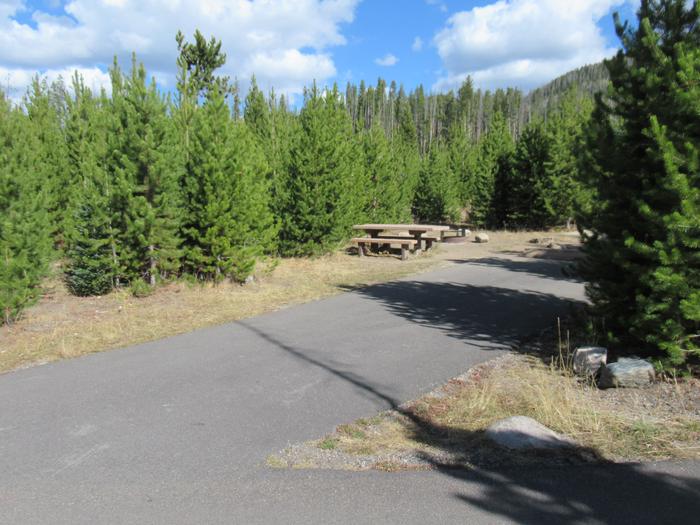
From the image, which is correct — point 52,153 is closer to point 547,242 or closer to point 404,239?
point 404,239

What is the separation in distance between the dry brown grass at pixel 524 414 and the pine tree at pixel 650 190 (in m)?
1.22

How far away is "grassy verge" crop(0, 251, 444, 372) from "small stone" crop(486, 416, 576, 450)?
535cm

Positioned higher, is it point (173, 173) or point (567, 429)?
point (173, 173)

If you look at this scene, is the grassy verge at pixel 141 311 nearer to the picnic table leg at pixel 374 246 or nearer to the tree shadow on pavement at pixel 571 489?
the picnic table leg at pixel 374 246

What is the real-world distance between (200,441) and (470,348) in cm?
420

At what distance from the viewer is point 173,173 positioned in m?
10.4

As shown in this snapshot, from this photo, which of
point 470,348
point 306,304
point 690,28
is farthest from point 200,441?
point 690,28

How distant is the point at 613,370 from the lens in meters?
5.75

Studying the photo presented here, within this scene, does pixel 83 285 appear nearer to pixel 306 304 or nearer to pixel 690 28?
pixel 306 304

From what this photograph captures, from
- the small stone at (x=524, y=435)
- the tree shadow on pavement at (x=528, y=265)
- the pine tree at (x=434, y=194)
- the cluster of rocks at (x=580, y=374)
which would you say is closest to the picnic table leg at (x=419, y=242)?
the tree shadow on pavement at (x=528, y=265)

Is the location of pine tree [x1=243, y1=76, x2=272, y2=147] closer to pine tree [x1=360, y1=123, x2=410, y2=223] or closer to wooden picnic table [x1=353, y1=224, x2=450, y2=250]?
pine tree [x1=360, y1=123, x2=410, y2=223]

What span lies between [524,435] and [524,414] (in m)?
0.77

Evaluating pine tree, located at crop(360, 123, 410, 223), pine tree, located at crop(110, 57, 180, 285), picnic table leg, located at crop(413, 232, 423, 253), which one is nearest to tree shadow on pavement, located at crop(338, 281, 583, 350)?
pine tree, located at crop(110, 57, 180, 285)

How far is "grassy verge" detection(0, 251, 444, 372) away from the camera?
24.0ft
